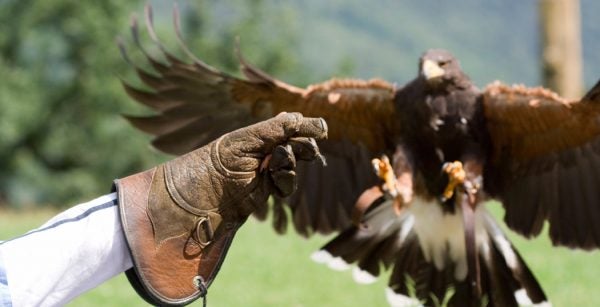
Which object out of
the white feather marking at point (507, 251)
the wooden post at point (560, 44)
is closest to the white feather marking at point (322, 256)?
the white feather marking at point (507, 251)

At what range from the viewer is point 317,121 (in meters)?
2.86

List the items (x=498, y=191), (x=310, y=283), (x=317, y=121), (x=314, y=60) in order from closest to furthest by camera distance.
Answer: (x=317, y=121)
(x=498, y=191)
(x=310, y=283)
(x=314, y=60)

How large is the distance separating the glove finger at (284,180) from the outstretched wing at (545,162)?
2486 millimetres

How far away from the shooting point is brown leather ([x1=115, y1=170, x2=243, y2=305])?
263cm

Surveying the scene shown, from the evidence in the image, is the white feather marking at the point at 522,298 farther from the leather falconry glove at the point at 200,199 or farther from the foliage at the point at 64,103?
the foliage at the point at 64,103

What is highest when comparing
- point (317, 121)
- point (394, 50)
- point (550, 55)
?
point (394, 50)

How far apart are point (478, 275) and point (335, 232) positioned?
1.00m

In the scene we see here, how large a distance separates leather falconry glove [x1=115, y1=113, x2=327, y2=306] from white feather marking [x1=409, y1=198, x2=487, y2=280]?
2787 millimetres

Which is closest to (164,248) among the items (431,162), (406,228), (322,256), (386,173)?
(386,173)

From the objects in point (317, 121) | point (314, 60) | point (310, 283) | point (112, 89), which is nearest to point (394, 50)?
point (314, 60)

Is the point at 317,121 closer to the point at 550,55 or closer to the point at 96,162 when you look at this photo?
the point at 550,55

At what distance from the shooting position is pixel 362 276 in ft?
17.9

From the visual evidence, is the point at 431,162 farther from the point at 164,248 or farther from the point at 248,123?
the point at 164,248

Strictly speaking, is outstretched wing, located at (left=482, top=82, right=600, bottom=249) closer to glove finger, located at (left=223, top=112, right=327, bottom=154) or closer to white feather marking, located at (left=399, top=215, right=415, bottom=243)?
white feather marking, located at (left=399, top=215, right=415, bottom=243)
